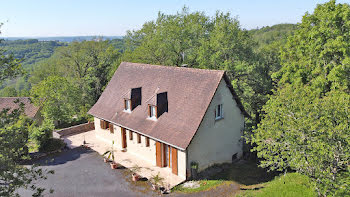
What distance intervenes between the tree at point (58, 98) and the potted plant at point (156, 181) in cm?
2059

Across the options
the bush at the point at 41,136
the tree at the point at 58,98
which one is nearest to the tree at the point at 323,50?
the bush at the point at 41,136

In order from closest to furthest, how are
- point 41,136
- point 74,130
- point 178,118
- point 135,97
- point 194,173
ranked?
point 194,173 < point 178,118 < point 135,97 < point 41,136 < point 74,130

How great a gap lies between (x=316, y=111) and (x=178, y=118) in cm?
1043

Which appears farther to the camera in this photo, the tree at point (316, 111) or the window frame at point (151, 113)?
the window frame at point (151, 113)

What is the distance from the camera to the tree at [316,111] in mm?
13927

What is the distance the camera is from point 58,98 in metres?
36.5

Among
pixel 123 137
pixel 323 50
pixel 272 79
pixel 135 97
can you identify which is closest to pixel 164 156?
pixel 123 137

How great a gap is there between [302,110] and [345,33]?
47.2ft

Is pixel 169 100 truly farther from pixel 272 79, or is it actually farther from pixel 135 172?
pixel 272 79

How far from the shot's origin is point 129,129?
2481 cm

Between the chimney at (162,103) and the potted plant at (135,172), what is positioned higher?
the chimney at (162,103)

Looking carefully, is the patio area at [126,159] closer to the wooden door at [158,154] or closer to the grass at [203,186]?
the wooden door at [158,154]

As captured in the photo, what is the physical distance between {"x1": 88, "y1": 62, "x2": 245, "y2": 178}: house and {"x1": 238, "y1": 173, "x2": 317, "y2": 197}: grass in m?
4.95

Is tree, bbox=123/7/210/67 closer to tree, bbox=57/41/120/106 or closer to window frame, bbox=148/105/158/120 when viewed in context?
tree, bbox=57/41/120/106
